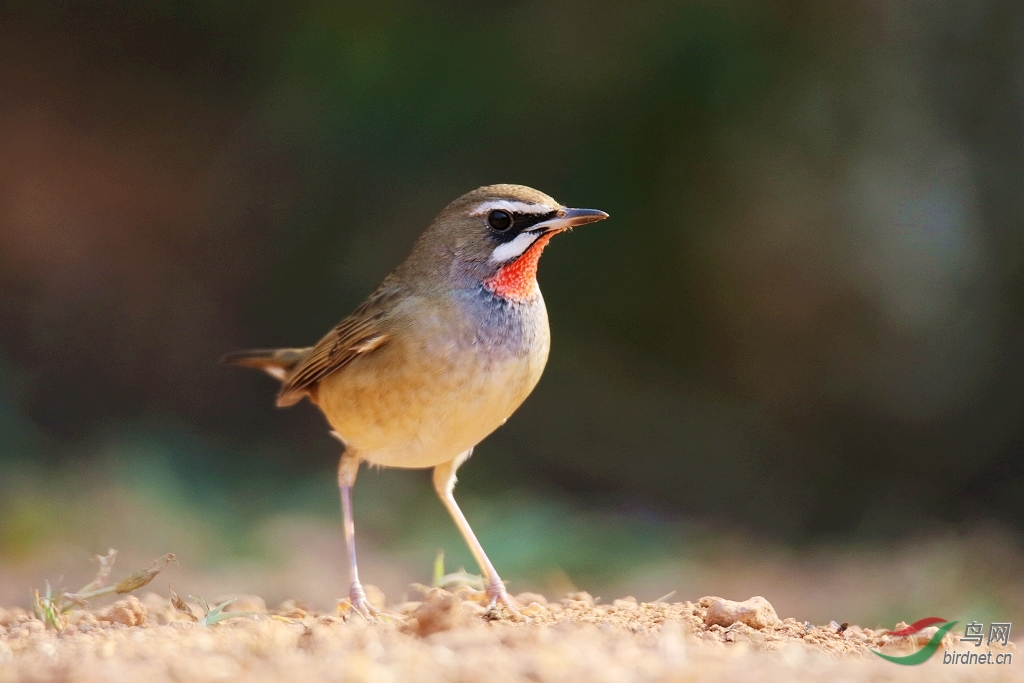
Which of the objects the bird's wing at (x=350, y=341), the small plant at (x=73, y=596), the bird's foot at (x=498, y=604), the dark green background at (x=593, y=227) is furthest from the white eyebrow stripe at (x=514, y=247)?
the dark green background at (x=593, y=227)

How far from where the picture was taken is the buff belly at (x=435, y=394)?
216 inches

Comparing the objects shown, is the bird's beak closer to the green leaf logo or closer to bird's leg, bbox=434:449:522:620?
bird's leg, bbox=434:449:522:620

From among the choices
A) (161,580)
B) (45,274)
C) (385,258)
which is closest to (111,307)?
(45,274)

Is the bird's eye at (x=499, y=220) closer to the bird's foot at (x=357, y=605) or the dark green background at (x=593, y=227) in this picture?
the bird's foot at (x=357, y=605)

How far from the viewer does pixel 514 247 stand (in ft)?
19.0

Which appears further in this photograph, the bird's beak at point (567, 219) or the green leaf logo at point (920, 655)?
the bird's beak at point (567, 219)

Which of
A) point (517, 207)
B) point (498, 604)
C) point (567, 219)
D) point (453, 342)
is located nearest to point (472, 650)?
point (498, 604)

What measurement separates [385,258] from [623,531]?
4024 mm

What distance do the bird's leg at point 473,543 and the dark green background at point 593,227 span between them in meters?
4.18

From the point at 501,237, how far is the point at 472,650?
2.72 meters

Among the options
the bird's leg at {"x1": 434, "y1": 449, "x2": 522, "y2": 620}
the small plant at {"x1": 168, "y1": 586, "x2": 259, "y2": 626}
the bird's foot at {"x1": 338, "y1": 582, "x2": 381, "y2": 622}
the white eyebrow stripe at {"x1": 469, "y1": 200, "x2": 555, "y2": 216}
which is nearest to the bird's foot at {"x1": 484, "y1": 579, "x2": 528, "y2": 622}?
the bird's leg at {"x1": 434, "y1": 449, "x2": 522, "y2": 620}

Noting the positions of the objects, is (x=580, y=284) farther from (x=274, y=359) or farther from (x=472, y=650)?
(x=472, y=650)

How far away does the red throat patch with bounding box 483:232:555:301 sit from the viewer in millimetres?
5773

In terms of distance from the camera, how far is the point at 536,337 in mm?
5777
